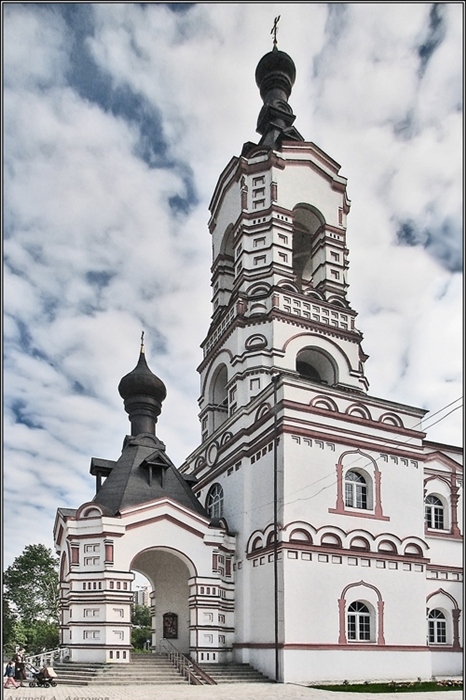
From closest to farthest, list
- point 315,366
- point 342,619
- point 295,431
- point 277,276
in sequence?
1. point 342,619
2. point 295,431
3. point 277,276
4. point 315,366

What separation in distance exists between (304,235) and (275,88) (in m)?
9.33

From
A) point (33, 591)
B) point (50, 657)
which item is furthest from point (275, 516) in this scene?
point (33, 591)

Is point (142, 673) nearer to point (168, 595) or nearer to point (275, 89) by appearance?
point (168, 595)

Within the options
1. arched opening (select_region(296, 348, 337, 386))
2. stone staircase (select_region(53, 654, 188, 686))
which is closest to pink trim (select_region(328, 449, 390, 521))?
arched opening (select_region(296, 348, 337, 386))

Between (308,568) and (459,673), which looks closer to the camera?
(308,568)

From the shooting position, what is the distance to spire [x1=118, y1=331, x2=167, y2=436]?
26750 mm

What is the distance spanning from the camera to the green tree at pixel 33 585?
47688 mm

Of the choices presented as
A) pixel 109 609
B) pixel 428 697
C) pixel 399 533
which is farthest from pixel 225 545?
pixel 428 697

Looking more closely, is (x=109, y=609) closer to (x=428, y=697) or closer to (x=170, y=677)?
(x=170, y=677)

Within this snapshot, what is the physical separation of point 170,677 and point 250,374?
11.3 metres

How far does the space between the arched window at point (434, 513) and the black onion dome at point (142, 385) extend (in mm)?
11846

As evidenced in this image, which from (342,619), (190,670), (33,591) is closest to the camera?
(190,670)

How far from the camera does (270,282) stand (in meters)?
Result: 26.7

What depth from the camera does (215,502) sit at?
25.7 metres
